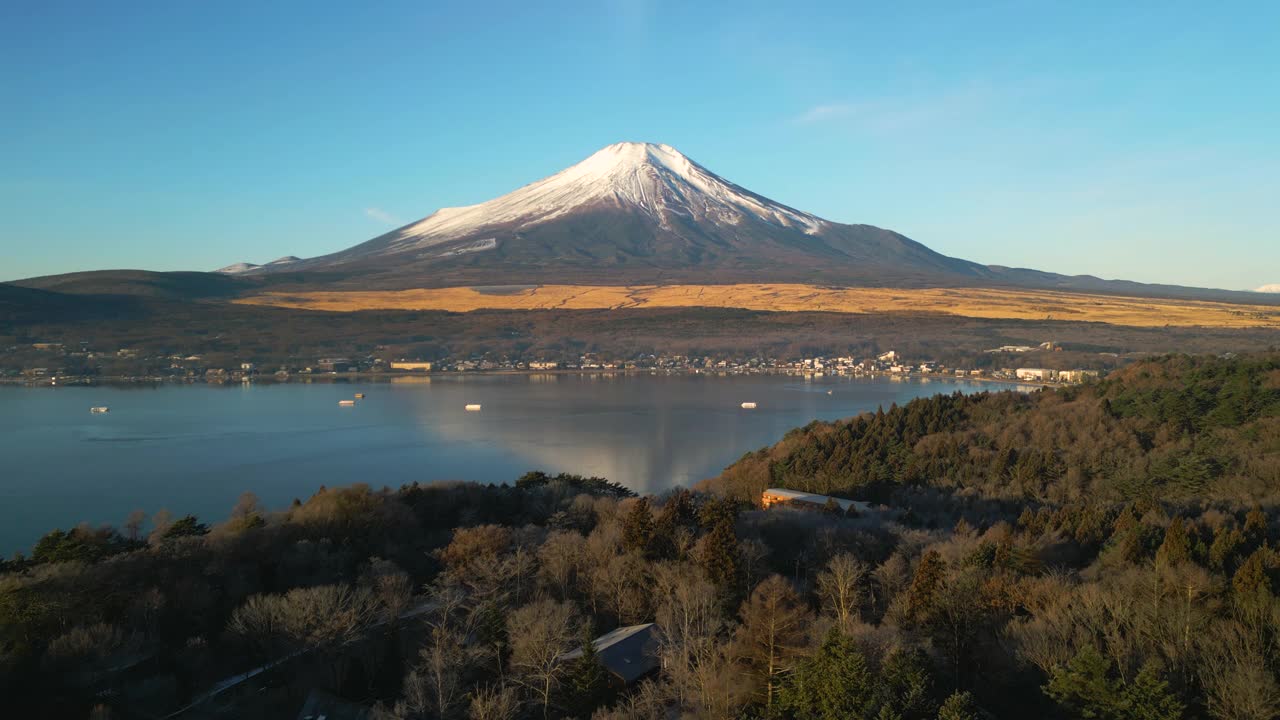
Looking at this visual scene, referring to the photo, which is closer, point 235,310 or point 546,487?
point 546,487

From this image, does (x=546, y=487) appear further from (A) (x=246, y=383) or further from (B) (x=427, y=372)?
(B) (x=427, y=372)

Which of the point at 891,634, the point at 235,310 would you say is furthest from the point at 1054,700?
the point at 235,310

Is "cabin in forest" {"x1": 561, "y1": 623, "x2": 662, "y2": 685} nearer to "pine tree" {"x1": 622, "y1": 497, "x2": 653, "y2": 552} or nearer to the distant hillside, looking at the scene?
"pine tree" {"x1": 622, "y1": 497, "x2": 653, "y2": 552}

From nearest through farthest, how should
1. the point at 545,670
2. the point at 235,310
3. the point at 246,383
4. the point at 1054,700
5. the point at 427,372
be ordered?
the point at 1054,700 < the point at 545,670 < the point at 246,383 < the point at 427,372 < the point at 235,310

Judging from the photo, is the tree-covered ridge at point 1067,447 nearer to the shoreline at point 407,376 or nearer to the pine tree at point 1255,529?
the pine tree at point 1255,529

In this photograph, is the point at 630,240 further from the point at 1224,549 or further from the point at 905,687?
the point at 905,687
